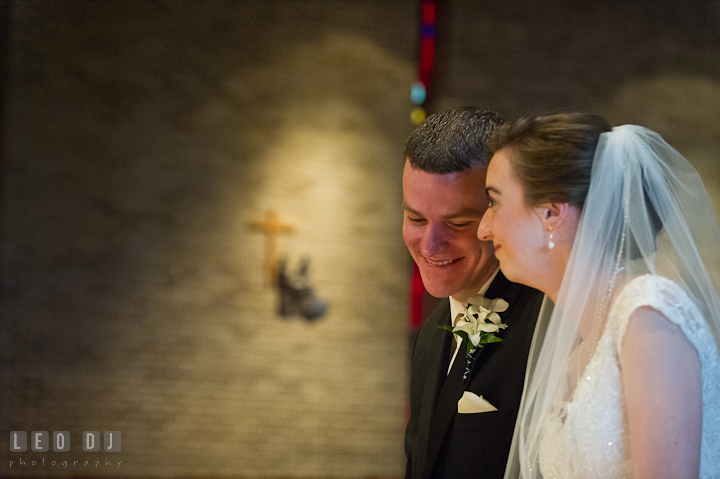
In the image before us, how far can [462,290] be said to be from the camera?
75.1 inches

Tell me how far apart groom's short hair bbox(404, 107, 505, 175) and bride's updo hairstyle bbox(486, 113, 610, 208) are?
0.25 meters

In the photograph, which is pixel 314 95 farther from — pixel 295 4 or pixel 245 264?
pixel 245 264

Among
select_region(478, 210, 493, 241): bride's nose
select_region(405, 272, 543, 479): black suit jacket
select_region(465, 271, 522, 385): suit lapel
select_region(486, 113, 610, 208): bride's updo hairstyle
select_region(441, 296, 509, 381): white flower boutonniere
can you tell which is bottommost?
select_region(405, 272, 543, 479): black suit jacket

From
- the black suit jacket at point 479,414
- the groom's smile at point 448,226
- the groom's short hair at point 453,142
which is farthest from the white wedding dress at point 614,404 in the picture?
the groom's short hair at point 453,142

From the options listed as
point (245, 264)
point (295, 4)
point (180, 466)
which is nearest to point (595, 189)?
point (245, 264)

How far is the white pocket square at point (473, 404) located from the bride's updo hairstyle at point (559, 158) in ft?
1.88

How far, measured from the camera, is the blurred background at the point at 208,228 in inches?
231

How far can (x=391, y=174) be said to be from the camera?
677cm

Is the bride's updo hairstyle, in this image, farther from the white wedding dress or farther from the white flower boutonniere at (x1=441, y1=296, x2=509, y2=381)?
the white flower boutonniere at (x1=441, y1=296, x2=509, y2=381)

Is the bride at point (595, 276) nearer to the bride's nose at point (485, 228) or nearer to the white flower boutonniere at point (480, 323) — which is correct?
the bride's nose at point (485, 228)

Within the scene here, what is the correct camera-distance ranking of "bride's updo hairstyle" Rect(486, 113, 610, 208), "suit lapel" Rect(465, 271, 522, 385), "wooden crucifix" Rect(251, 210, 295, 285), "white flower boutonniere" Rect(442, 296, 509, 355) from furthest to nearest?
"wooden crucifix" Rect(251, 210, 295, 285), "suit lapel" Rect(465, 271, 522, 385), "white flower boutonniere" Rect(442, 296, 509, 355), "bride's updo hairstyle" Rect(486, 113, 610, 208)

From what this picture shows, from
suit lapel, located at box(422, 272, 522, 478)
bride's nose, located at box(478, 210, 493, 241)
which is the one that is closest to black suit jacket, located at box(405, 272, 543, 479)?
suit lapel, located at box(422, 272, 522, 478)

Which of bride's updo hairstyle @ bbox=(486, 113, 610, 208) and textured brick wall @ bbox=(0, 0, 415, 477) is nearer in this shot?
bride's updo hairstyle @ bbox=(486, 113, 610, 208)

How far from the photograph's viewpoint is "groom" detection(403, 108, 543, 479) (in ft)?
5.44
